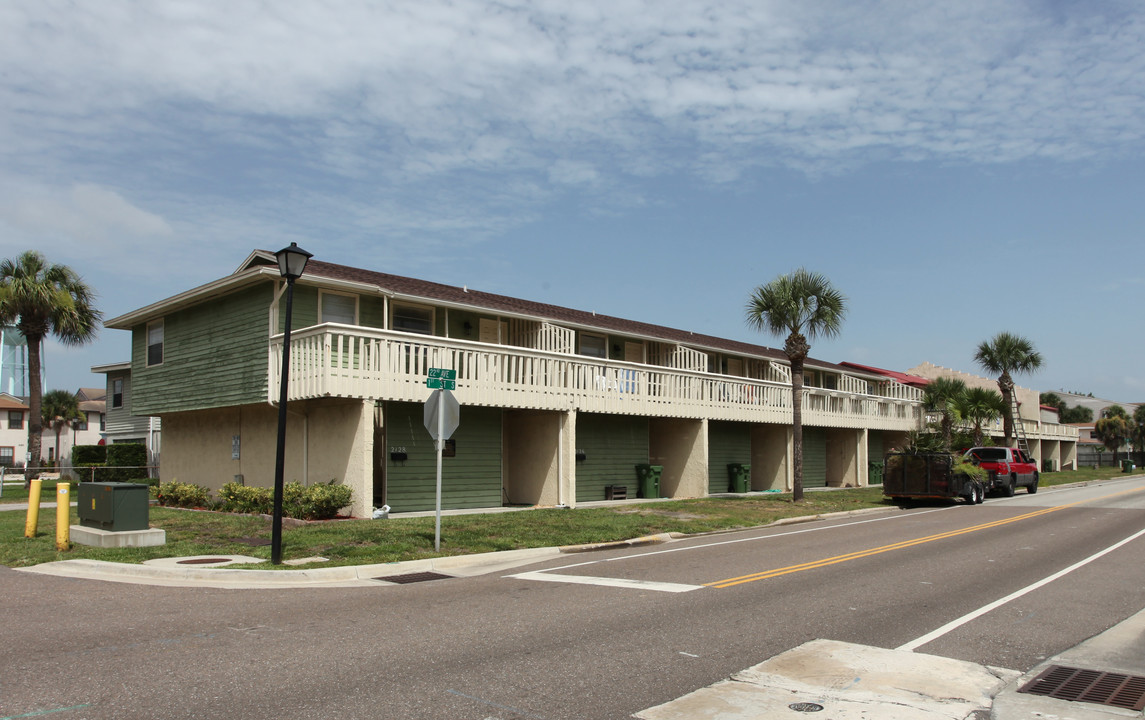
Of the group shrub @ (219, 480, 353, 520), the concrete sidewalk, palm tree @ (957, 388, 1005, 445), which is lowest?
the concrete sidewalk

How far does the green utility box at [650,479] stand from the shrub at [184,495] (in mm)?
12472

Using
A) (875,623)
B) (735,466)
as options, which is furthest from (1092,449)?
(875,623)

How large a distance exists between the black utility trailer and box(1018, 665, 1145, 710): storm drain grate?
64.9ft

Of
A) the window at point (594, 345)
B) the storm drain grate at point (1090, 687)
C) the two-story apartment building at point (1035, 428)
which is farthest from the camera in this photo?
the two-story apartment building at point (1035, 428)

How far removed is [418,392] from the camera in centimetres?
1905

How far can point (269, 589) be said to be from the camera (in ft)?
35.0

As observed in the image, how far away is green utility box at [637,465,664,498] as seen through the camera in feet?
87.2

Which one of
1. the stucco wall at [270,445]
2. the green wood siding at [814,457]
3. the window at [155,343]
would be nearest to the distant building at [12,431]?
the stucco wall at [270,445]

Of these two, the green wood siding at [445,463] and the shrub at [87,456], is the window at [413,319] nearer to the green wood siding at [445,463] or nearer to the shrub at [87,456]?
the green wood siding at [445,463]

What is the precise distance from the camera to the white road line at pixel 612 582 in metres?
10.4

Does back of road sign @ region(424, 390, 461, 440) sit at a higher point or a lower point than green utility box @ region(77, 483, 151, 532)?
higher

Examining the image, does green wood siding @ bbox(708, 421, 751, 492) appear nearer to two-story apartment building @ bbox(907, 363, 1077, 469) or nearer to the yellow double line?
the yellow double line

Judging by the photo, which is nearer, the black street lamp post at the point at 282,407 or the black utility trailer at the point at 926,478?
the black street lamp post at the point at 282,407

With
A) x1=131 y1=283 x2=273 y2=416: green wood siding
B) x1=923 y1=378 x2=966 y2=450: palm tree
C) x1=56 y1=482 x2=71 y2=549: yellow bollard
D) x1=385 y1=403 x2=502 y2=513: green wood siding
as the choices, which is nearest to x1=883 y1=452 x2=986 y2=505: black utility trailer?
x1=923 y1=378 x2=966 y2=450: palm tree
